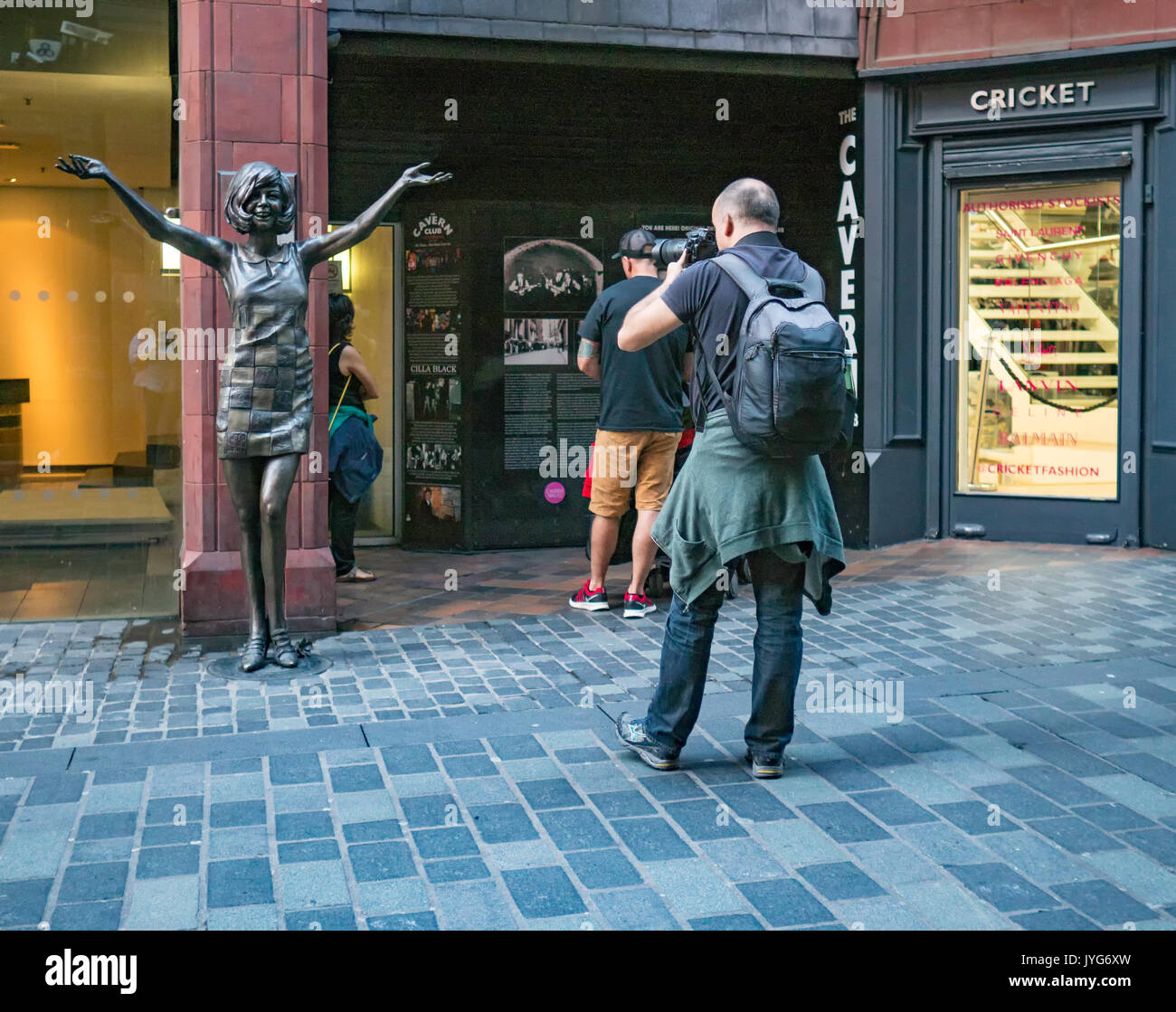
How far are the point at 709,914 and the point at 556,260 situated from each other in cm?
687

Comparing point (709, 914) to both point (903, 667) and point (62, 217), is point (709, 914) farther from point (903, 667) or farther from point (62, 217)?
point (62, 217)

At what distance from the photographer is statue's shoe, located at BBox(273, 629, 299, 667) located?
6.28 metres

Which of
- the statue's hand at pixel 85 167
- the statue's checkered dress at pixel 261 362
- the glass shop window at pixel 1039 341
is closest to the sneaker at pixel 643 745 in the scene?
the statue's checkered dress at pixel 261 362

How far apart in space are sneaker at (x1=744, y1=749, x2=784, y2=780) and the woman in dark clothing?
14.1ft

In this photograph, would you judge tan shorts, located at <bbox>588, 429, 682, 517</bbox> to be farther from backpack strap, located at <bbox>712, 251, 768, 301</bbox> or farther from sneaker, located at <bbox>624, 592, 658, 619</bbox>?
backpack strap, located at <bbox>712, 251, 768, 301</bbox>

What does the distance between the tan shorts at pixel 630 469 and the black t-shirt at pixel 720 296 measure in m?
2.74

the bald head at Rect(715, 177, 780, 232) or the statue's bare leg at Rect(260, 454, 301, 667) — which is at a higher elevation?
the bald head at Rect(715, 177, 780, 232)

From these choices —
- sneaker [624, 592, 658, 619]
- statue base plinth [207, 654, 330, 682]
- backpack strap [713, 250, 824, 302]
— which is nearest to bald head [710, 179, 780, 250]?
backpack strap [713, 250, 824, 302]

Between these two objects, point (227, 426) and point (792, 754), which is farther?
point (227, 426)

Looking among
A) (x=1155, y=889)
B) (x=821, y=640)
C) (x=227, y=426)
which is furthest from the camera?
(x=821, y=640)

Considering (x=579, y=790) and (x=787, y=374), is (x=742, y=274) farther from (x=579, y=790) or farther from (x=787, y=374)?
(x=579, y=790)
